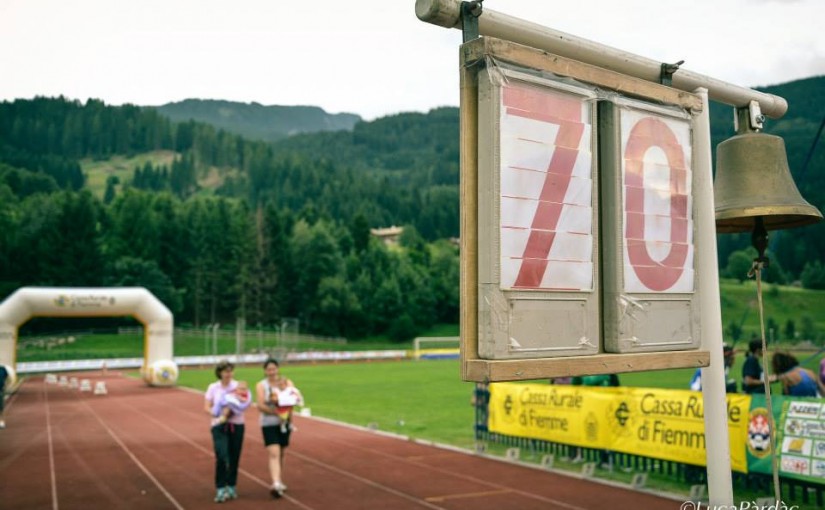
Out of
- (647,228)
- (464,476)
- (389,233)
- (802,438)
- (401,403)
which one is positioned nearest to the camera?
(647,228)

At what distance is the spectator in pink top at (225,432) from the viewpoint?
1066cm

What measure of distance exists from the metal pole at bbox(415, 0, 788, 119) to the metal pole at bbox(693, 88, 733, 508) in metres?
0.15

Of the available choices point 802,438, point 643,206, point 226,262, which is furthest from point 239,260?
point 643,206

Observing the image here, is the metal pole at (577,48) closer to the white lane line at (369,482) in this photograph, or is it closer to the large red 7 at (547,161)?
the large red 7 at (547,161)

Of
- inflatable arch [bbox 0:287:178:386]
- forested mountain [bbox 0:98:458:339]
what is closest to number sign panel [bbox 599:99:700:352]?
inflatable arch [bbox 0:287:178:386]

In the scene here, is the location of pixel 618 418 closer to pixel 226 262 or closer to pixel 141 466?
pixel 141 466

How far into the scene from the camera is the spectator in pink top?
35.0 ft

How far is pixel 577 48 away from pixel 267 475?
1118 centimetres

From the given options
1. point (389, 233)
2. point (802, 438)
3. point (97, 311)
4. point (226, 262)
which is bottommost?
point (802, 438)

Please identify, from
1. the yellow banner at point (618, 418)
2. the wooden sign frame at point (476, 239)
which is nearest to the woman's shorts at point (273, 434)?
the yellow banner at point (618, 418)

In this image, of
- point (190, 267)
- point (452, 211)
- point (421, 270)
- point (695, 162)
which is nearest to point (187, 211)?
point (190, 267)

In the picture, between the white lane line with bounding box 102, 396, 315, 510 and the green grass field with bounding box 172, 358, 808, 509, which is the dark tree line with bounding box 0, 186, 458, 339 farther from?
the white lane line with bounding box 102, 396, 315, 510

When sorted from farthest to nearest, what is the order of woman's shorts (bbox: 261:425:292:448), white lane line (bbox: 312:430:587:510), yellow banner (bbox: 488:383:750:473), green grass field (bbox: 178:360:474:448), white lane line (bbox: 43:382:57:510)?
green grass field (bbox: 178:360:474:448), white lane line (bbox: 43:382:57:510), woman's shorts (bbox: 261:425:292:448), yellow banner (bbox: 488:383:750:473), white lane line (bbox: 312:430:587:510)

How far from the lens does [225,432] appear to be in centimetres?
1072
